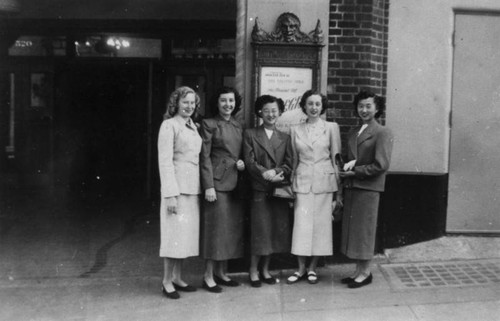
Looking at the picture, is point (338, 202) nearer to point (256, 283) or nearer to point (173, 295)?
point (256, 283)

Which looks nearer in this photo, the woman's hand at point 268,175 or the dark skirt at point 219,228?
the woman's hand at point 268,175

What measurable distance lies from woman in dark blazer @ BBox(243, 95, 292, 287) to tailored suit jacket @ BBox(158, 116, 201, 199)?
52cm

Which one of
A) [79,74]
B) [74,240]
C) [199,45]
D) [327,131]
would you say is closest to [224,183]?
[327,131]

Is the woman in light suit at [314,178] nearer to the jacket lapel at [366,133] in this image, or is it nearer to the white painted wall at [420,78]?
the jacket lapel at [366,133]

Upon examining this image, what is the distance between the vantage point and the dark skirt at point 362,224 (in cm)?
568

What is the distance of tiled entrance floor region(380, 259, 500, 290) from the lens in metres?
5.79

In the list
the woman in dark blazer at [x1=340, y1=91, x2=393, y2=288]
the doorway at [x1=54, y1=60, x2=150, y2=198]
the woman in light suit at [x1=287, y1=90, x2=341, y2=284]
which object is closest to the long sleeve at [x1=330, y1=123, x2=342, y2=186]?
the woman in light suit at [x1=287, y1=90, x2=341, y2=284]

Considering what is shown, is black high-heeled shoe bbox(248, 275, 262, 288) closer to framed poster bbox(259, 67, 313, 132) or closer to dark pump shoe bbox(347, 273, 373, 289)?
dark pump shoe bbox(347, 273, 373, 289)

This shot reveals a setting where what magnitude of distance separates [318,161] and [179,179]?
139 centimetres

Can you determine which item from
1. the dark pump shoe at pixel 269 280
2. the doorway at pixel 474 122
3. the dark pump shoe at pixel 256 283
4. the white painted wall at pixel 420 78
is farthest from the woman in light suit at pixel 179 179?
the doorway at pixel 474 122

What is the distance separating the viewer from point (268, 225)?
5809mm

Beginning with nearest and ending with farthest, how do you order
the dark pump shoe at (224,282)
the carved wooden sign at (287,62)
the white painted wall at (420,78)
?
the dark pump shoe at (224,282) → the carved wooden sign at (287,62) → the white painted wall at (420,78)

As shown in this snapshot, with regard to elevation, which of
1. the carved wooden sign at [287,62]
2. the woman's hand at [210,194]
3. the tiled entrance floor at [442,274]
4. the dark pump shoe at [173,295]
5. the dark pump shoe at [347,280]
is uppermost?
the carved wooden sign at [287,62]

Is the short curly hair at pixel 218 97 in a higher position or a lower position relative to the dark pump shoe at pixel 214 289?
higher
